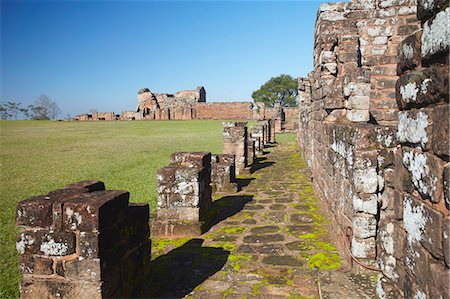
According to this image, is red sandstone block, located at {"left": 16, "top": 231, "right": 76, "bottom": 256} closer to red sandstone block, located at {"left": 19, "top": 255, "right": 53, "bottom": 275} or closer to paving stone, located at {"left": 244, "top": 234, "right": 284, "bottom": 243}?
red sandstone block, located at {"left": 19, "top": 255, "right": 53, "bottom": 275}

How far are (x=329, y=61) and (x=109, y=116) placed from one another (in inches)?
2393

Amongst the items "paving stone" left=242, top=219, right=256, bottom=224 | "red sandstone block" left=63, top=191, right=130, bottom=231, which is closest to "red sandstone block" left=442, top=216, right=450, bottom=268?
"red sandstone block" left=63, top=191, right=130, bottom=231

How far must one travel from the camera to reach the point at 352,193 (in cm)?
429

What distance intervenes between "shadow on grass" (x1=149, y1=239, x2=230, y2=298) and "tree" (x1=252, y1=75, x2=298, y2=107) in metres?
75.8

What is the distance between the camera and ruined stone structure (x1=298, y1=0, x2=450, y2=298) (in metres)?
1.85

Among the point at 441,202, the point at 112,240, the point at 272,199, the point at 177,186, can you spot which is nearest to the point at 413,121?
the point at 441,202

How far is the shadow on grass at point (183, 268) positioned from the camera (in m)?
4.09

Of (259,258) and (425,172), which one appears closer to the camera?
(425,172)

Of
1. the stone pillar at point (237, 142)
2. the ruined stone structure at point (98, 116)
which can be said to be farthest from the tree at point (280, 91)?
the stone pillar at point (237, 142)

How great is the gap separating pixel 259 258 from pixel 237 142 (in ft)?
26.0

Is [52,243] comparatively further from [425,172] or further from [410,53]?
[410,53]

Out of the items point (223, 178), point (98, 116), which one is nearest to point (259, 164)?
point (223, 178)

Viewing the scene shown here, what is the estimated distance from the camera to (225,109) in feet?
197

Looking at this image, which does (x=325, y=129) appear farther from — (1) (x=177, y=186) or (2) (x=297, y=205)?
(1) (x=177, y=186)
